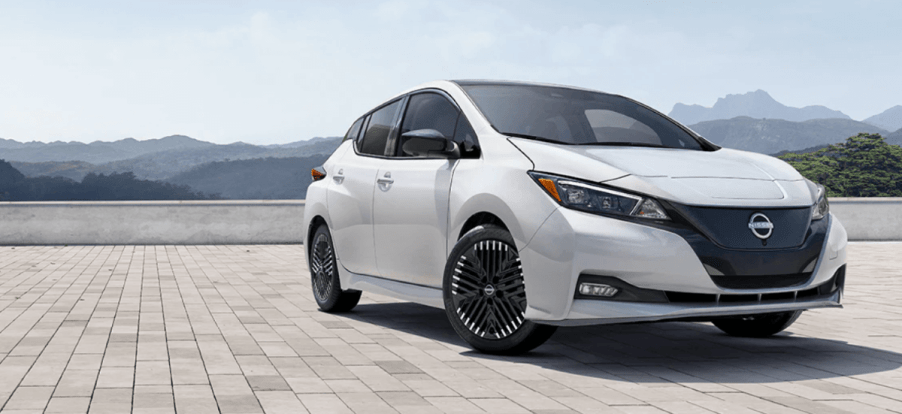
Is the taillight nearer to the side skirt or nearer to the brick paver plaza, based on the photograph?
the side skirt

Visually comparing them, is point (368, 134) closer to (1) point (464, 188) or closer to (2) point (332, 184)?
(2) point (332, 184)

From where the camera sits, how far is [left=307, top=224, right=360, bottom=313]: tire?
7148mm

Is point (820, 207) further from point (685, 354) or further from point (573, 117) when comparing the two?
point (573, 117)

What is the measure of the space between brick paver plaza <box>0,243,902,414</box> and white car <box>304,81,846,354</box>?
331 millimetres

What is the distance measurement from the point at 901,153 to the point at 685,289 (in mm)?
157325

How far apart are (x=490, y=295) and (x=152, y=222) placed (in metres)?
14.2

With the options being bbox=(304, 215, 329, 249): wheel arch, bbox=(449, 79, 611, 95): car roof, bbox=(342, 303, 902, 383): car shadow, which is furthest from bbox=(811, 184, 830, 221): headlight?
bbox=(304, 215, 329, 249): wheel arch

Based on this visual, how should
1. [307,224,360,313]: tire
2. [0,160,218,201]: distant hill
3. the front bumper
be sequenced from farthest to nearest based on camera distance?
1. [0,160,218,201]: distant hill
2. [307,224,360,313]: tire
3. the front bumper

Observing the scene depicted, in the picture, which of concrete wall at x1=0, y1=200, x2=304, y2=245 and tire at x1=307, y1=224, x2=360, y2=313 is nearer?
tire at x1=307, y1=224, x2=360, y2=313

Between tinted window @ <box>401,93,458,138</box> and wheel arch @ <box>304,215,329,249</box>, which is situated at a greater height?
tinted window @ <box>401,93,458,138</box>

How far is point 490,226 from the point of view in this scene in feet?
16.5

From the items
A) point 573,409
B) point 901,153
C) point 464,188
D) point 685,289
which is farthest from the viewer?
point 901,153

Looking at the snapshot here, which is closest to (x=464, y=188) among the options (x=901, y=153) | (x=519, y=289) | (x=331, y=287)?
(x=519, y=289)

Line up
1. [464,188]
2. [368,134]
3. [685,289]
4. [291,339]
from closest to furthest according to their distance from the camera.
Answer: [685,289] < [464,188] < [291,339] < [368,134]
